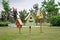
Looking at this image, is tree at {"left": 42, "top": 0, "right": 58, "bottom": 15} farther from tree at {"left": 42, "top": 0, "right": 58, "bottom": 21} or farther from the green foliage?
the green foliage

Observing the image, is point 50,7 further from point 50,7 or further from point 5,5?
point 5,5

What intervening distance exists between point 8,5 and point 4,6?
1448 millimetres

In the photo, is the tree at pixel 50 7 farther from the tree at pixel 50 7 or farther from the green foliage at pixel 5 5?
the green foliage at pixel 5 5

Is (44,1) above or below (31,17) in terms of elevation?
above

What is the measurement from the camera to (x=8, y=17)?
8650cm

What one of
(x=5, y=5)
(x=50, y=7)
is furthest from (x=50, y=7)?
(x=5, y=5)

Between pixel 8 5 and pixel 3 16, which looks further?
pixel 3 16

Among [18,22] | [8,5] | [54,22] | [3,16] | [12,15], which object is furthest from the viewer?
[12,15]

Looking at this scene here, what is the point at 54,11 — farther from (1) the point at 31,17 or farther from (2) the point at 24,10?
(2) the point at 24,10

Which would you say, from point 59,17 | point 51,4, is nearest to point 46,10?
point 51,4

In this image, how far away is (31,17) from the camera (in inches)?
3469

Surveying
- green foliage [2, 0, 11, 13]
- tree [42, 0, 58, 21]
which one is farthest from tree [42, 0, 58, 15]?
green foliage [2, 0, 11, 13]

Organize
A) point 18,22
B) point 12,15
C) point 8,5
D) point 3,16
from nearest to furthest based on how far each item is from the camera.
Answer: point 18,22, point 8,5, point 3,16, point 12,15

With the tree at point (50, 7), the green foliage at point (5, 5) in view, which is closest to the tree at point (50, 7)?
the tree at point (50, 7)
